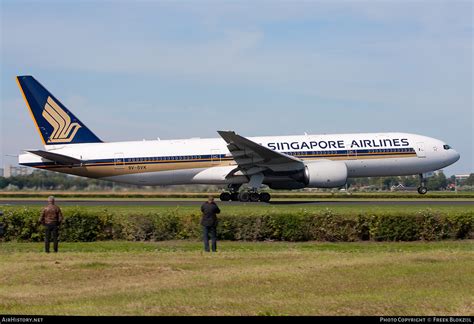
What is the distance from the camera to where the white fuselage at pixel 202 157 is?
47344 millimetres

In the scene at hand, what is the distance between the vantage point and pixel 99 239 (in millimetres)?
26969

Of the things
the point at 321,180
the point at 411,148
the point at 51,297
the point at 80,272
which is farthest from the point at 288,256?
the point at 411,148

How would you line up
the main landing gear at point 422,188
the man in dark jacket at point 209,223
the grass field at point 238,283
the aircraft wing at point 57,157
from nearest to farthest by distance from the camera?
the grass field at point 238,283
the man in dark jacket at point 209,223
the aircraft wing at point 57,157
the main landing gear at point 422,188

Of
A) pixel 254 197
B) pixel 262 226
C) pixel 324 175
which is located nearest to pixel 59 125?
pixel 254 197

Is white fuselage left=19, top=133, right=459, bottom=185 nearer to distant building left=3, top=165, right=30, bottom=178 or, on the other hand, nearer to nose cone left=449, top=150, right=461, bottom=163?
nose cone left=449, top=150, right=461, bottom=163

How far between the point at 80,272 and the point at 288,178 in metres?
29.6

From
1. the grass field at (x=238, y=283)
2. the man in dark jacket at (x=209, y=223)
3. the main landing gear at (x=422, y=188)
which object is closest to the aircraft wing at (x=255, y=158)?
the main landing gear at (x=422, y=188)

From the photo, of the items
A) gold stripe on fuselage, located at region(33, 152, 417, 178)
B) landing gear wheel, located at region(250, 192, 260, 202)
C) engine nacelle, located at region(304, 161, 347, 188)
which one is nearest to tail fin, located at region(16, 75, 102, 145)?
gold stripe on fuselage, located at region(33, 152, 417, 178)

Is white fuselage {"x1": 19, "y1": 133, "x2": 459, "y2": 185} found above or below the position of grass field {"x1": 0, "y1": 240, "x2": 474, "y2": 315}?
above

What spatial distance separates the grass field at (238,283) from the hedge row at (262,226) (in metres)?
3.74

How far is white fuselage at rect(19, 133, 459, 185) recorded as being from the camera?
47344 mm

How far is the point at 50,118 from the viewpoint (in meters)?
49.3

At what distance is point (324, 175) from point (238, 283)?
29603 mm

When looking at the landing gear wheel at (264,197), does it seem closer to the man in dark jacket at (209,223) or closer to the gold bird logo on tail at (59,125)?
the gold bird logo on tail at (59,125)
